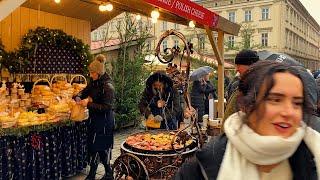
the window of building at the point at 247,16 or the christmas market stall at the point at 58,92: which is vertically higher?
the window of building at the point at 247,16

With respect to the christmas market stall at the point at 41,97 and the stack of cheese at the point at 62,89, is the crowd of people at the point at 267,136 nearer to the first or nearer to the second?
the christmas market stall at the point at 41,97

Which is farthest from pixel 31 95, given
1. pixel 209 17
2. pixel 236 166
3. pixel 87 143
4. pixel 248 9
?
pixel 248 9

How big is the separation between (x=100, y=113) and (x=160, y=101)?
0.95 meters

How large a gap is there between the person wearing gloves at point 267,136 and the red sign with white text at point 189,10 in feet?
11.3

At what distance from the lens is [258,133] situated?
4.31 ft

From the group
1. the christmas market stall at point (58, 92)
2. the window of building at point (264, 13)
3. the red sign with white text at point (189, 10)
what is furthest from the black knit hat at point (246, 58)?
the window of building at point (264, 13)

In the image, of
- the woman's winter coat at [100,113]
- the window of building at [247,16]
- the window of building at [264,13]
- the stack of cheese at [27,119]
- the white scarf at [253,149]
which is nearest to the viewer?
the white scarf at [253,149]

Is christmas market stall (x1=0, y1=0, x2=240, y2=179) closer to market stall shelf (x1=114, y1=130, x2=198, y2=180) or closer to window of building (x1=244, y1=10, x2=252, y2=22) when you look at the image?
market stall shelf (x1=114, y1=130, x2=198, y2=180)

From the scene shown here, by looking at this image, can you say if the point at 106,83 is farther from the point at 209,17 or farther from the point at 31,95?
the point at 209,17

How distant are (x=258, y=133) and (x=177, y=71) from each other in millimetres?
3442

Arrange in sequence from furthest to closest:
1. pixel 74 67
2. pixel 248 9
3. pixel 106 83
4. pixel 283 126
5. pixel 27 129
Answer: pixel 248 9, pixel 74 67, pixel 106 83, pixel 27 129, pixel 283 126

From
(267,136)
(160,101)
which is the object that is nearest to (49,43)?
(160,101)

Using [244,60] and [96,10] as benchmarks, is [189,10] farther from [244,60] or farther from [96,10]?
[96,10]

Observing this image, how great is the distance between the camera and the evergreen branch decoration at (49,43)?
6.77 meters
